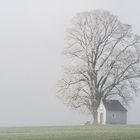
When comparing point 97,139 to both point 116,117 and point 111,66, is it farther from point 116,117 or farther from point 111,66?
point 116,117

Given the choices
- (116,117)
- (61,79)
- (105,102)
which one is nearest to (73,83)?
(61,79)

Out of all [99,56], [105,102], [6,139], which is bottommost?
[6,139]

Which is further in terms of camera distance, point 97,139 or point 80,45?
point 80,45

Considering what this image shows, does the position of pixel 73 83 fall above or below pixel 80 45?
below

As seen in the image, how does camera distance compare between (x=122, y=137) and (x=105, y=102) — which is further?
(x=105, y=102)

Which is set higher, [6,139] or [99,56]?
[99,56]

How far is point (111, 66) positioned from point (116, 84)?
2.49 m

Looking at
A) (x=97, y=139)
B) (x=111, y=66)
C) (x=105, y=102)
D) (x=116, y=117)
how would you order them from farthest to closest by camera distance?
(x=116, y=117) < (x=105, y=102) < (x=111, y=66) < (x=97, y=139)

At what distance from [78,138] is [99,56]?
39.2m

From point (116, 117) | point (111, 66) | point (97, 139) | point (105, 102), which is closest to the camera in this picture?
point (97, 139)

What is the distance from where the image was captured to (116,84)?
7200 centimetres

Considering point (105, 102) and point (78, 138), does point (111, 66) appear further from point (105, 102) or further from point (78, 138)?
point (78, 138)

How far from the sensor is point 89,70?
72625 mm

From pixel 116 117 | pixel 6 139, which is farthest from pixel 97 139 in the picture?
pixel 116 117
